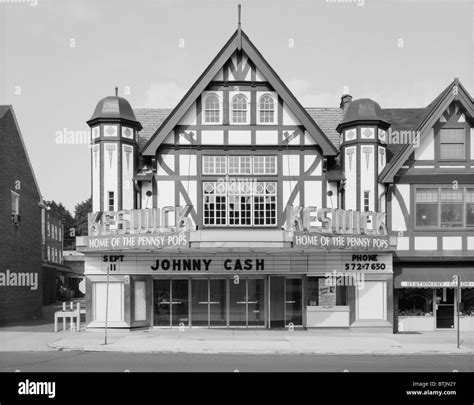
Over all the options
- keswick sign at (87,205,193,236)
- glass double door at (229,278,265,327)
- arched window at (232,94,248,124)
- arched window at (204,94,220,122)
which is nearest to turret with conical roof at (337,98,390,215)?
arched window at (232,94,248,124)

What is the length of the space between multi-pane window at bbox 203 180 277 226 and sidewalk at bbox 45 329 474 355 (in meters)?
4.73

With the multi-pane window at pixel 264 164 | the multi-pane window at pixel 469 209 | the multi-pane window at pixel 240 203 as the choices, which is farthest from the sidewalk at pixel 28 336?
the multi-pane window at pixel 469 209

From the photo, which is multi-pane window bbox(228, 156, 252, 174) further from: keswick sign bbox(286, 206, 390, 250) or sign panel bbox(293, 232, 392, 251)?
sign panel bbox(293, 232, 392, 251)

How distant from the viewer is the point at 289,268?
27.0m

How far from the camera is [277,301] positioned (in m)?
27.7

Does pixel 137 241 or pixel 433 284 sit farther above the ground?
pixel 137 241

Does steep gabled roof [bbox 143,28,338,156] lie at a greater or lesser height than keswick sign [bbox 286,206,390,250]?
greater

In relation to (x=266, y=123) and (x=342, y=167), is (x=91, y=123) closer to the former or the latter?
(x=266, y=123)

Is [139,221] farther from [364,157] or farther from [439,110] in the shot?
[439,110]

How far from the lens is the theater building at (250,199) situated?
26703 mm

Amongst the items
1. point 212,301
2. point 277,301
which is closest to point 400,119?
point 277,301

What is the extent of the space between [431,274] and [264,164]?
8643 millimetres

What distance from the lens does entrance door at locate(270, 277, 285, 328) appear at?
90.6 feet
